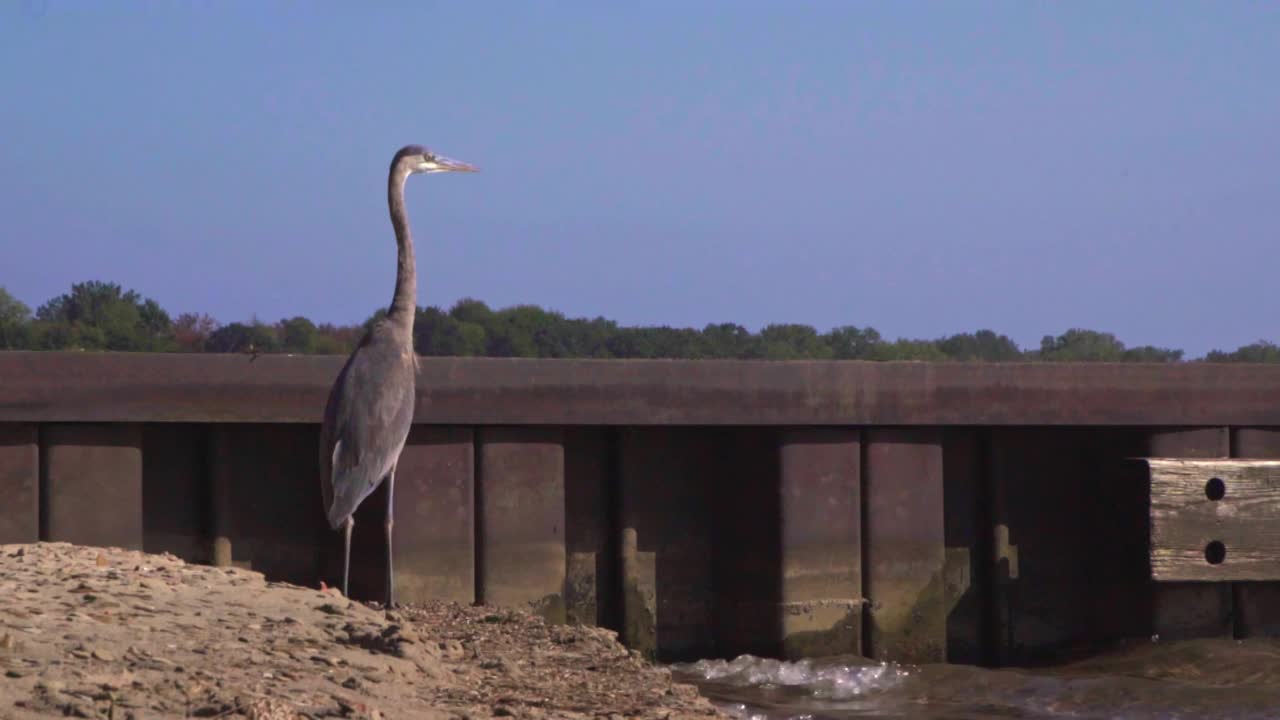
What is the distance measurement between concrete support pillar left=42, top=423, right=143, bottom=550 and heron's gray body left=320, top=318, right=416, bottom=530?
1046 mm

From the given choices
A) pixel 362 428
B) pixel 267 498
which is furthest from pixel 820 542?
pixel 267 498

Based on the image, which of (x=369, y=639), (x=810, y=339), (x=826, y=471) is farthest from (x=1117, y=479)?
(x=810, y=339)

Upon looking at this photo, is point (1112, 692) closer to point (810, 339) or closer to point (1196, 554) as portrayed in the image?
point (1196, 554)

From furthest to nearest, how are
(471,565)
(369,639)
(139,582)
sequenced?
(471,565)
(139,582)
(369,639)

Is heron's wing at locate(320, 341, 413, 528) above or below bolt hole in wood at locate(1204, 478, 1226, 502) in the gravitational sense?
above

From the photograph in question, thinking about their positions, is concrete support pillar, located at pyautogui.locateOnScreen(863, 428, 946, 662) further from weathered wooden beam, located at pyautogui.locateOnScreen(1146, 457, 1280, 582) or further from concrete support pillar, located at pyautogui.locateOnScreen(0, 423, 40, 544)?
concrete support pillar, located at pyautogui.locateOnScreen(0, 423, 40, 544)

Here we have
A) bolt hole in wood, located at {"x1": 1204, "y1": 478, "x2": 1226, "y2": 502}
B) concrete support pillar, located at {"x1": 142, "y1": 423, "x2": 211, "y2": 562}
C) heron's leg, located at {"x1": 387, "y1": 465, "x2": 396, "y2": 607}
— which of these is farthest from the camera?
bolt hole in wood, located at {"x1": 1204, "y1": 478, "x2": 1226, "y2": 502}

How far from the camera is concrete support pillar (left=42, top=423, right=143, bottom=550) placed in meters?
7.58

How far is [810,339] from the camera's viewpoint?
1911 centimetres

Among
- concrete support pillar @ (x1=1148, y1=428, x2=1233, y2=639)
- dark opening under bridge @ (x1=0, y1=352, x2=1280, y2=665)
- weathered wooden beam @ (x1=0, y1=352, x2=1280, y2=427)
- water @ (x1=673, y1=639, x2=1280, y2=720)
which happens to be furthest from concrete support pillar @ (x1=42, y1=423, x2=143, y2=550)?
concrete support pillar @ (x1=1148, y1=428, x2=1233, y2=639)

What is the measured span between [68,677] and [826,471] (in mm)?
4830

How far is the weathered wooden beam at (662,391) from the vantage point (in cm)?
756

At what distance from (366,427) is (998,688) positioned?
3727 mm

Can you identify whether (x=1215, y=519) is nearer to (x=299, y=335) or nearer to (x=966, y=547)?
(x=966, y=547)
